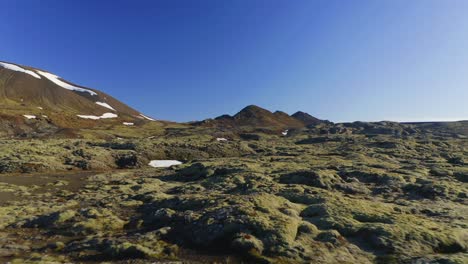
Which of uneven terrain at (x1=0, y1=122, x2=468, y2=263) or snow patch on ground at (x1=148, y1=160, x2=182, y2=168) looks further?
snow patch on ground at (x1=148, y1=160, x2=182, y2=168)

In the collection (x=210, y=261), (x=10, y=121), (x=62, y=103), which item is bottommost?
(x=210, y=261)

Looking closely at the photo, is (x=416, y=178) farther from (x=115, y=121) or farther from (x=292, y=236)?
(x=115, y=121)

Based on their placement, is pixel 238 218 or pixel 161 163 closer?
pixel 238 218

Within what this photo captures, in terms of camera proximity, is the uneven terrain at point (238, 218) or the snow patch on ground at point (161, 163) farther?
the snow patch on ground at point (161, 163)

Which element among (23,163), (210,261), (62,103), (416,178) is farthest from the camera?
(62,103)

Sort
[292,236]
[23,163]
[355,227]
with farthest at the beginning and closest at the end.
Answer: [23,163], [355,227], [292,236]

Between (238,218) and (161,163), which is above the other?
(238,218)

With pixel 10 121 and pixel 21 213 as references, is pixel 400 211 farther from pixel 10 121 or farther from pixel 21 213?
pixel 10 121

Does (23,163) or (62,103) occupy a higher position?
(62,103)

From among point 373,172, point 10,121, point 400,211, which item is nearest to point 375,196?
point 400,211

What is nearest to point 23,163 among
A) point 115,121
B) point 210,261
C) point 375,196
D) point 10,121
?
point 210,261

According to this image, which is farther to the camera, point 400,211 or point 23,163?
point 23,163

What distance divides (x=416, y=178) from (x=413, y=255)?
88.1ft

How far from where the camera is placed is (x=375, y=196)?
35.7 meters
